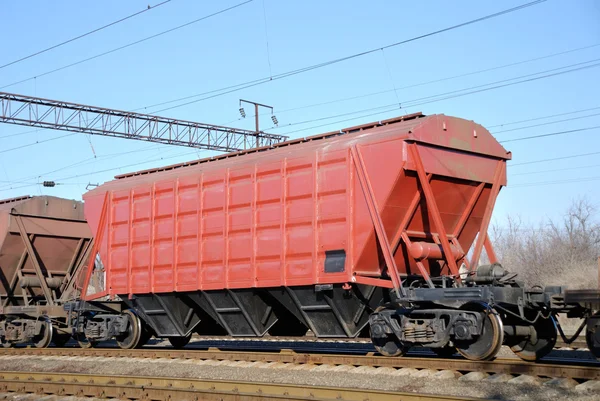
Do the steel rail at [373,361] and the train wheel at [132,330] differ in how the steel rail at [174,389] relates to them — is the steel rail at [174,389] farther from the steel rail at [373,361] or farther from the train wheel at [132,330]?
the train wheel at [132,330]

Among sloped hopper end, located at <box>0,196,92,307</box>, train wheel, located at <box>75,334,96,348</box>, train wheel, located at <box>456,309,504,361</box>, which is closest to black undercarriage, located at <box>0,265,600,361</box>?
train wheel, located at <box>456,309,504,361</box>

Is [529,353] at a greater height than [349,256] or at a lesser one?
lesser

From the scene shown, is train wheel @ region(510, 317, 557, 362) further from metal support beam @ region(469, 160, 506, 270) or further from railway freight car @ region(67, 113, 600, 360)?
metal support beam @ region(469, 160, 506, 270)

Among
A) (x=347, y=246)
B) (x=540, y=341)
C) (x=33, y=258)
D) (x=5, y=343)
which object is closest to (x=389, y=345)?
(x=347, y=246)

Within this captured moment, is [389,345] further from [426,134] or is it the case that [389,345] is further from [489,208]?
[426,134]

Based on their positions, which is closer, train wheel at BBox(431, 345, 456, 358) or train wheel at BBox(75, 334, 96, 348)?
train wheel at BBox(431, 345, 456, 358)

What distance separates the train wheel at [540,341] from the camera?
38.0 ft

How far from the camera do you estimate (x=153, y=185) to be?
52.9 ft

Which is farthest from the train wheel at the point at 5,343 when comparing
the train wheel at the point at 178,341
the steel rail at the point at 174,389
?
the steel rail at the point at 174,389

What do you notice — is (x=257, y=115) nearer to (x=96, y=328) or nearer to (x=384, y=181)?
(x=96, y=328)

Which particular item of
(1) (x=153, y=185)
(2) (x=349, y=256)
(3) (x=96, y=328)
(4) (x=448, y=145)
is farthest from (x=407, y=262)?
(3) (x=96, y=328)

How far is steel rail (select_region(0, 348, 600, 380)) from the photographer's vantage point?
945 cm

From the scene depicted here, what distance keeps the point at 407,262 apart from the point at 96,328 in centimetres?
880

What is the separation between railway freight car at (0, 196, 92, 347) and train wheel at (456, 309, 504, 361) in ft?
37.3
